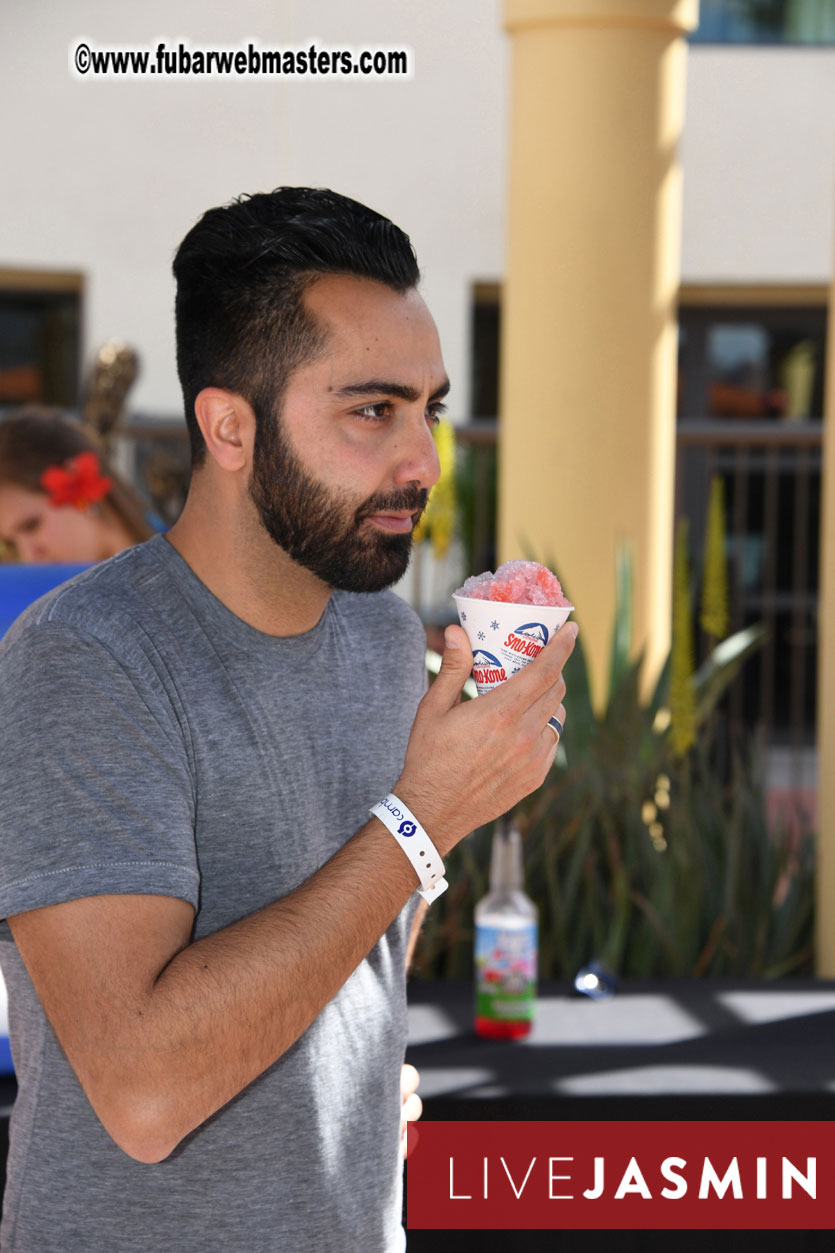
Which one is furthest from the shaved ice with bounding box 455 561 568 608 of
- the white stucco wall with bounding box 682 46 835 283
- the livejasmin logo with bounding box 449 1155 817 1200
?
the white stucco wall with bounding box 682 46 835 283

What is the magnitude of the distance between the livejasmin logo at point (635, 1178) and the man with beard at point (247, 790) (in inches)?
20.9

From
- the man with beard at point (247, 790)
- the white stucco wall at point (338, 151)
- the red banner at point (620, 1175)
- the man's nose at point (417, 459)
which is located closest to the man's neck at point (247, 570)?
the man with beard at point (247, 790)

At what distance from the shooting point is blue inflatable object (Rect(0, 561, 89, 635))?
6.31ft

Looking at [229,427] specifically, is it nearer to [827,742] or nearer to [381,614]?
[381,614]

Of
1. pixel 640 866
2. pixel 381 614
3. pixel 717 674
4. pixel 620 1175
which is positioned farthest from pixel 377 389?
pixel 717 674

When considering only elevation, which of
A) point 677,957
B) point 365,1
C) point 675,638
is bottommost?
point 677,957

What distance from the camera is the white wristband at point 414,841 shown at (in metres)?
1.17

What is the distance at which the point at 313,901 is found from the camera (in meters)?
1.13

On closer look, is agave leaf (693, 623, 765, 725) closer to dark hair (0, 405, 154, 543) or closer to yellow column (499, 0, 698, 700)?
yellow column (499, 0, 698, 700)

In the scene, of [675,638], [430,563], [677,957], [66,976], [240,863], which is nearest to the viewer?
[66,976]

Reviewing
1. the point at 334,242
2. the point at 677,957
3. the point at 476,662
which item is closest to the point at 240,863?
the point at 476,662

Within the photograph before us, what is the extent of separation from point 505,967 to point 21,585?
0.86 meters

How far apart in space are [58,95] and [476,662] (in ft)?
23.3

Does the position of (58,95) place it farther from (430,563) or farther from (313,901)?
(313,901)
